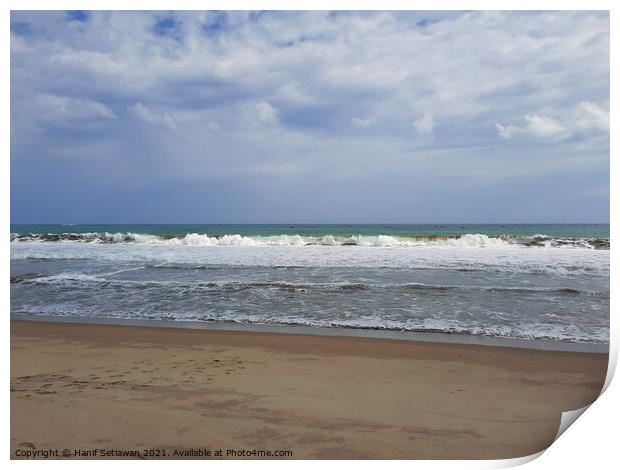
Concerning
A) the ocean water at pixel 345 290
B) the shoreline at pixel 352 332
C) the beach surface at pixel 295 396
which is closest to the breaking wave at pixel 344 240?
the ocean water at pixel 345 290

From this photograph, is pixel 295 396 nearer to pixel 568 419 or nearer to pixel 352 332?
pixel 568 419

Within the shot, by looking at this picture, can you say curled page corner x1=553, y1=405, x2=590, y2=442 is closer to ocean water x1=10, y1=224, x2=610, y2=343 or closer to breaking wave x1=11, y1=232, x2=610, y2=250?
ocean water x1=10, y1=224, x2=610, y2=343

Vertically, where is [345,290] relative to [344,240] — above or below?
below

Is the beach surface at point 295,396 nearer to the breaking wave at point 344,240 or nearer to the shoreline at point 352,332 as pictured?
the shoreline at point 352,332

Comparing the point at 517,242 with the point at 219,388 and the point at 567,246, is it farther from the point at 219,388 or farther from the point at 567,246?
the point at 219,388

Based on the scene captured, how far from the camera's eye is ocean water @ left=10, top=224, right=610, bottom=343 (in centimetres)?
493

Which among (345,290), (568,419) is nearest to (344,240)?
(345,290)

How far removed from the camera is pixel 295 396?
8.91 feet

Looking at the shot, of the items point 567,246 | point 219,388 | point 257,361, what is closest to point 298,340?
point 257,361

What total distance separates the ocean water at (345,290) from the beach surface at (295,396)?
0.95 m

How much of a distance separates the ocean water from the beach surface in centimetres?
95

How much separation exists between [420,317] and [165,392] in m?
3.26

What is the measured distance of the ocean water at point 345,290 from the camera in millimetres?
4930

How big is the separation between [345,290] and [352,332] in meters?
2.06
